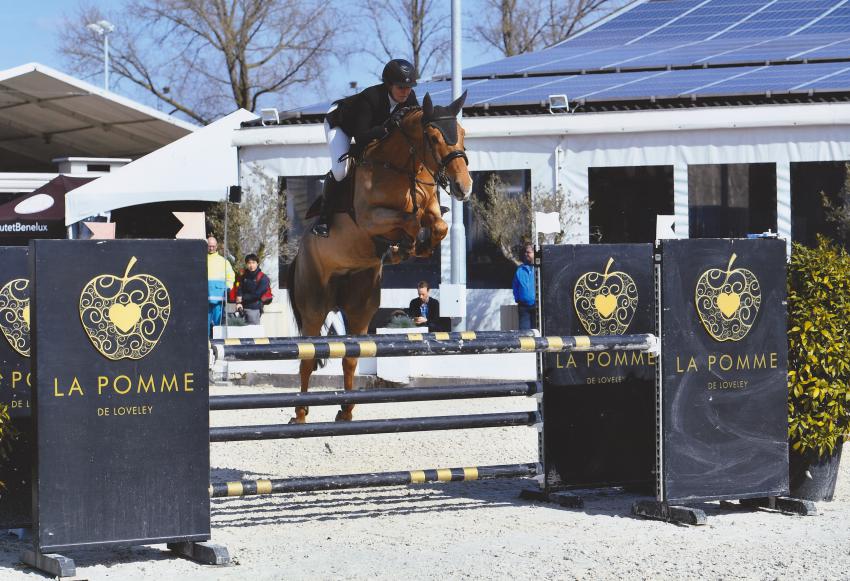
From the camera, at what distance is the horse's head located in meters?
6.80

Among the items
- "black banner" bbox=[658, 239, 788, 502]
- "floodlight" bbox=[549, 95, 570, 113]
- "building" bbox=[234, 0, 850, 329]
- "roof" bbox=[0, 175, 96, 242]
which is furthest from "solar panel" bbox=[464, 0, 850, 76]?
"black banner" bbox=[658, 239, 788, 502]

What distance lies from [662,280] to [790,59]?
584 inches

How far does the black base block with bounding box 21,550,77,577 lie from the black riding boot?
10.7ft

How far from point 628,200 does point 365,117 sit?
10.5 metres

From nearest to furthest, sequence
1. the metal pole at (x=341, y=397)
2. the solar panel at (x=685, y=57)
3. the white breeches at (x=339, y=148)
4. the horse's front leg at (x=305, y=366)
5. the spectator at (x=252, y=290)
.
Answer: the metal pole at (x=341, y=397) → the white breeches at (x=339, y=148) → the horse's front leg at (x=305, y=366) → the spectator at (x=252, y=290) → the solar panel at (x=685, y=57)

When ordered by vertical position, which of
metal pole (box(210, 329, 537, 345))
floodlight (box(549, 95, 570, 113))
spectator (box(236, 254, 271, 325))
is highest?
floodlight (box(549, 95, 570, 113))

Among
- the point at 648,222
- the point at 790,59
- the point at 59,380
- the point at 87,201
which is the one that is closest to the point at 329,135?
the point at 59,380

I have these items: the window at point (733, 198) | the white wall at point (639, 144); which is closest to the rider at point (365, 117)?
the white wall at point (639, 144)

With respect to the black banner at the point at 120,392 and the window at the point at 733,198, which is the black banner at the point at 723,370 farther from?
the window at the point at 733,198

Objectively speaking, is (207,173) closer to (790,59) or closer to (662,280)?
(790,59)

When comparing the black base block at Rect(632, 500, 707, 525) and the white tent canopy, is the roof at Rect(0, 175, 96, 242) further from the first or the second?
the black base block at Rect(632, 500, 707, 525)

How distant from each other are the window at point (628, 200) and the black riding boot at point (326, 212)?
9932mm

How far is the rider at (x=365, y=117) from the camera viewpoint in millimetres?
7602

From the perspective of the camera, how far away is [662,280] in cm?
641
